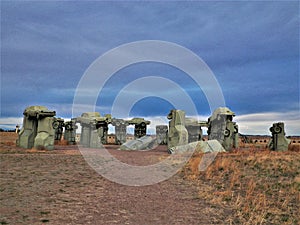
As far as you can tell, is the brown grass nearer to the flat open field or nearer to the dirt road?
the flat open field

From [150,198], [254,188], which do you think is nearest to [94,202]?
[150,198]

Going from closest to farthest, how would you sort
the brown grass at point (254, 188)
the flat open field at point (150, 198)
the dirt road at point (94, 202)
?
the dirt road at point (94, 202) → the flat open field at point (150, 198) → the brown grass at point (254, 188)

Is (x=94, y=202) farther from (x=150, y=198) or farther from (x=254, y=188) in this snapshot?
(x=254, y=188)

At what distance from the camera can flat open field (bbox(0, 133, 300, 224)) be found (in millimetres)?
6773

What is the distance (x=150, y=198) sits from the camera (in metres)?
8.96

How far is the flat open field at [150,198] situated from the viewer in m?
6.77

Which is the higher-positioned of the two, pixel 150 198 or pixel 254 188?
pixel 254 188

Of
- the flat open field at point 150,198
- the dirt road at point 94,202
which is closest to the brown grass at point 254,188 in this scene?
the flat open field at point 150,198

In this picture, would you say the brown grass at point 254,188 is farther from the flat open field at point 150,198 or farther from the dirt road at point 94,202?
the dirt road at point 94,202

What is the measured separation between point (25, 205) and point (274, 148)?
24.2m

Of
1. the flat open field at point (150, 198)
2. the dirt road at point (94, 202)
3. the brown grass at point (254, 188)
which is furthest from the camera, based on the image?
the brown grass at point (254, 188)

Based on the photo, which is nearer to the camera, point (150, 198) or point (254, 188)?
point (150, 198)

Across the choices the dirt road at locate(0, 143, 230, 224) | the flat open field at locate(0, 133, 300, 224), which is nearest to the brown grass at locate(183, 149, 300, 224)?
the flat open field at locate(0, 133, 300, 224)

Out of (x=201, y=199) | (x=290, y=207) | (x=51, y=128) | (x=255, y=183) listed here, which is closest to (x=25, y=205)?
(x=201, y=199)
